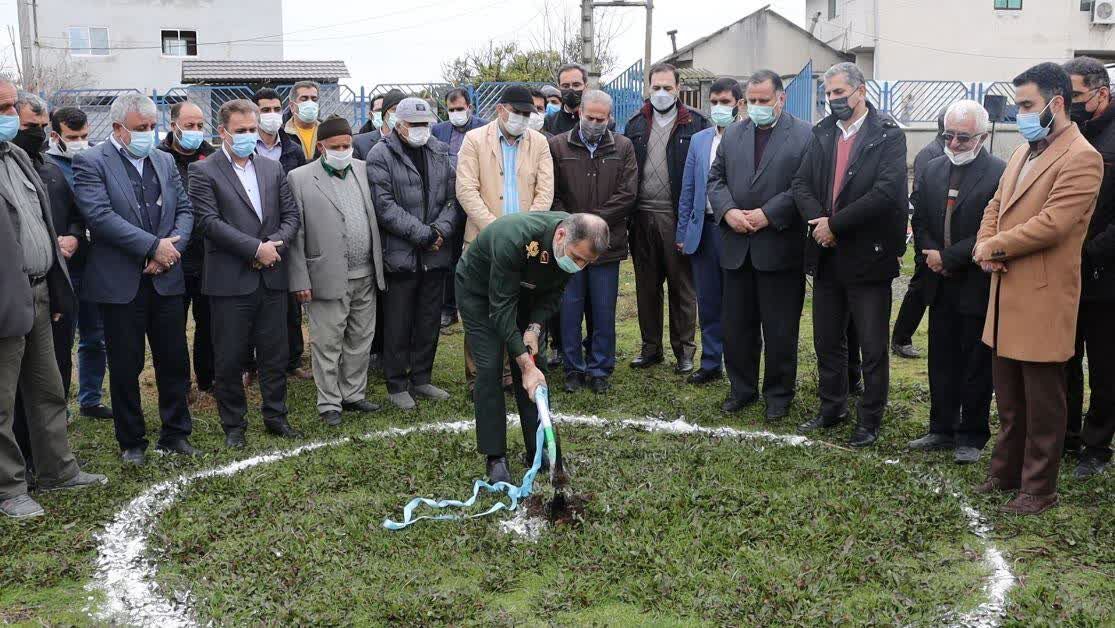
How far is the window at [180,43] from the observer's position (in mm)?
41375

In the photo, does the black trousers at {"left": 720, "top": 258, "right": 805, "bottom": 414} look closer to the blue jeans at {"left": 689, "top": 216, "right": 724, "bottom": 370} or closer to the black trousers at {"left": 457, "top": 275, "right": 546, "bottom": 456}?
the blue jeans at {"left": 689, "top": 216, "right": 724, "bottom": 370}

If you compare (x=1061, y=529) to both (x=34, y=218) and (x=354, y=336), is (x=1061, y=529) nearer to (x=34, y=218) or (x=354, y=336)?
(x=354, y=336)

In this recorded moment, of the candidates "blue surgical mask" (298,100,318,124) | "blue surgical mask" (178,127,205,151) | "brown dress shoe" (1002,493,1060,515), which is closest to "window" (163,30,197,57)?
"blue surgical mask" (298,100,318,124)

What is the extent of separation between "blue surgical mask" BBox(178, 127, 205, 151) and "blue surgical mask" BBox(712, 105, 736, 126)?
418 cm

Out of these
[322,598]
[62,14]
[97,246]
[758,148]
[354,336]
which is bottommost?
[322,598]

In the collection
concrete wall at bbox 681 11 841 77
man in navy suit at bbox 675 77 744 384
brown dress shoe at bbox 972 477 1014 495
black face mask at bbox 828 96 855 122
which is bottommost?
brown dress shoe at bbox 972 477 1014 495

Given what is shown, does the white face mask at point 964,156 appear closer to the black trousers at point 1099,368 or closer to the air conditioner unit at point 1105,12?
the black trousers at point 1099,368

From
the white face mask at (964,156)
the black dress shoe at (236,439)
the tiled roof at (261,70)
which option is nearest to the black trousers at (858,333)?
the white face mask at (964,156)

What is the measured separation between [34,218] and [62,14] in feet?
130

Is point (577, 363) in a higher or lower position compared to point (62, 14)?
lower

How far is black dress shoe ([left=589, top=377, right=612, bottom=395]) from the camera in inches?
334

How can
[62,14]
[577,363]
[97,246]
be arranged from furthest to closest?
1. [62,14]
2. [577,363]
3. [97,246]

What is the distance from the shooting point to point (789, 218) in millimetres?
7418

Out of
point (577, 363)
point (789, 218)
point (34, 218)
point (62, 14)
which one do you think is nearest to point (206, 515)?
point (34, 218)
